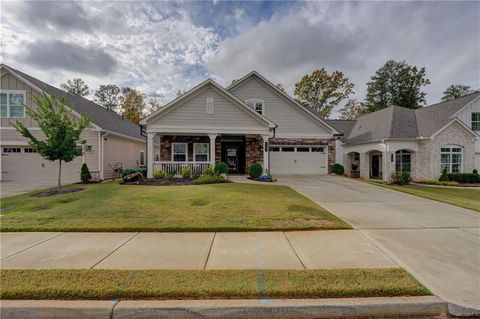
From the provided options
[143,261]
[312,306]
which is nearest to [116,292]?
[143,261]

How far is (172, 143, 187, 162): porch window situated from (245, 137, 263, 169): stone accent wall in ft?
15.2

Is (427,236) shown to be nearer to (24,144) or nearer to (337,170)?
(337,170)

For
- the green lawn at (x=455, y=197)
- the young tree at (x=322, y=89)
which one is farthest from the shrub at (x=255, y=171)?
the young tree at (x=322, y=89)

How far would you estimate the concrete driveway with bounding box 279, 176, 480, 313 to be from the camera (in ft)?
11.0

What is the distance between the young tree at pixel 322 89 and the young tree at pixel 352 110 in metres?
6.20

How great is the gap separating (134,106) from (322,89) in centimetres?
2936

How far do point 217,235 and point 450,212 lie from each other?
770 cm

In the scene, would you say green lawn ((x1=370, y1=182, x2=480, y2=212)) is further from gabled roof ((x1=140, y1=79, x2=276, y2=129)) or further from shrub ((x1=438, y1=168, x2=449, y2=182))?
gabled roof ((x1=140, y1=79, x2=276, y2=129))

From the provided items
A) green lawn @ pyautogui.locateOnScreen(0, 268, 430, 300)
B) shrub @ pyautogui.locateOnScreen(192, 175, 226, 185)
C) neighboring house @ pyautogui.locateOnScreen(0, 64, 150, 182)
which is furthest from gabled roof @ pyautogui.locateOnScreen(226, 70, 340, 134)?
green lawn @ pyautogui.locateOnScreen(0, 268, 430, 300)

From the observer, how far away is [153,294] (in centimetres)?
291

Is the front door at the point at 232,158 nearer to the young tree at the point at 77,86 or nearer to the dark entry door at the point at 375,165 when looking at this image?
the dark entry door at the point at 375,165

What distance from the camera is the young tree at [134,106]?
36062 mm

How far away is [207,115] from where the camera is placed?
14266 millimetres

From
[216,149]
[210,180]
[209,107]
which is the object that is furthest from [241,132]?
[210,180]
